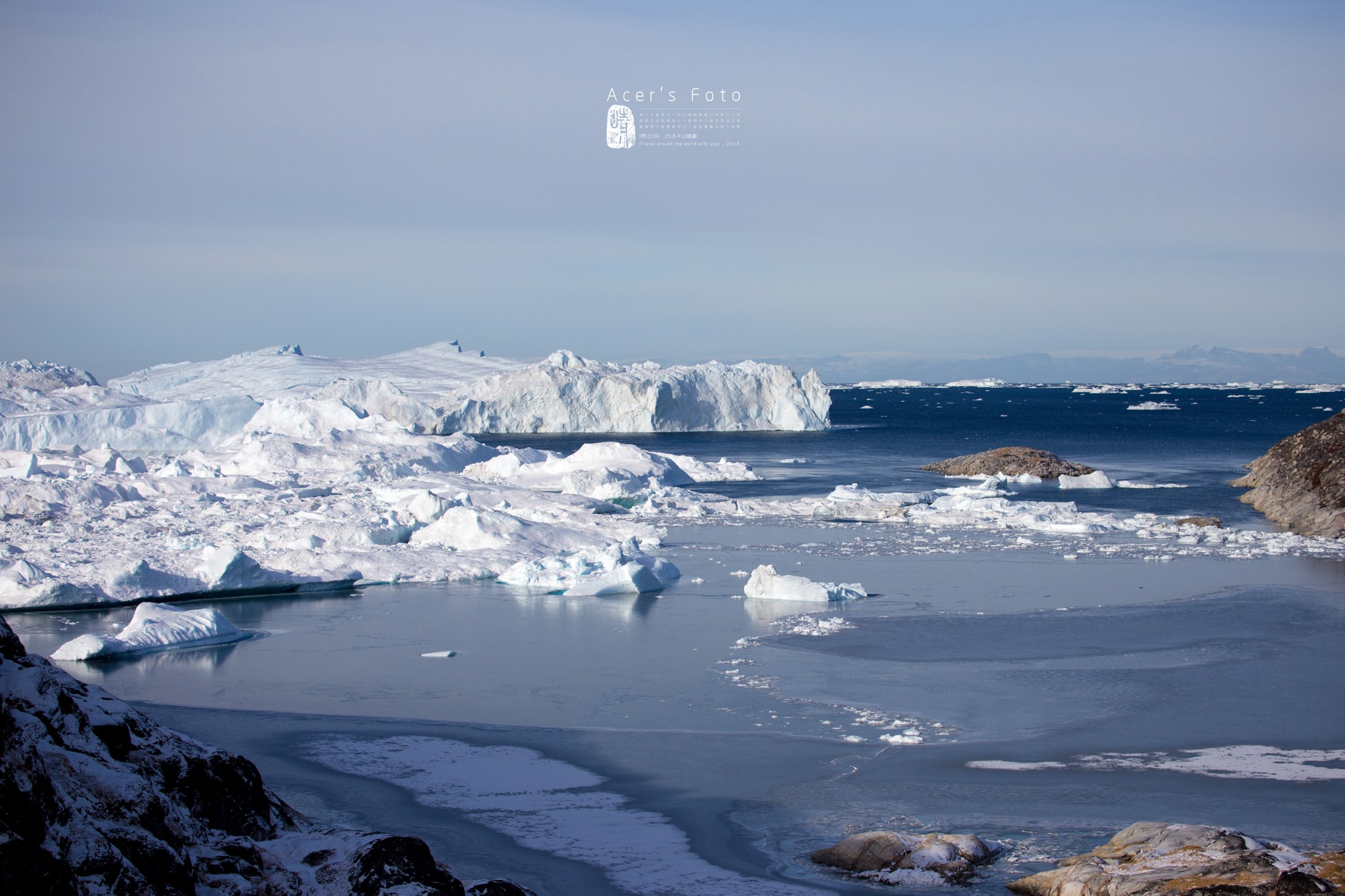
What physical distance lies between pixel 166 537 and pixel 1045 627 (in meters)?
10.6

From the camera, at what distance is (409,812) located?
6371 mm

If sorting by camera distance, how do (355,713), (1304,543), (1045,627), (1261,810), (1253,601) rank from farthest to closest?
(1304,543)
(1253,601)
(1045,627)
(355,713)
(1261,810)

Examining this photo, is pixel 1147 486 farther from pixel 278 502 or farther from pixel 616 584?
pixel 278 502

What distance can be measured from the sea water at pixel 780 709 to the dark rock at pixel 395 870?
1414mm

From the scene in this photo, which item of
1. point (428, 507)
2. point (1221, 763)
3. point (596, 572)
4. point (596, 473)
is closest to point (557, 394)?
point (596, 473)

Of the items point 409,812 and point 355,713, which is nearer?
point 409,812

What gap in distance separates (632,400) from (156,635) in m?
37.5

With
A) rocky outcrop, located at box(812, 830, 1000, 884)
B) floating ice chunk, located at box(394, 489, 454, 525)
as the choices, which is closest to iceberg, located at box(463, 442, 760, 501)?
floating ice chunk, located at box(394, 489, 454, 525)

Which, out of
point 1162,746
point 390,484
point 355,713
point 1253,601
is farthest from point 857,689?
point 390,484

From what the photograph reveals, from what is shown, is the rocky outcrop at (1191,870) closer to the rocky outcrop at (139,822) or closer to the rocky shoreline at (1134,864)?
the rocky shoreline at (1134,864)

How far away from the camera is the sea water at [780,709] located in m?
6.11

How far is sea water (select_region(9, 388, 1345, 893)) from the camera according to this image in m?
6.11

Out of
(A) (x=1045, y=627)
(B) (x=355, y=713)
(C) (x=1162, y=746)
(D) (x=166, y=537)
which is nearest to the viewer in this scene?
(C) (x=1162, y=746)

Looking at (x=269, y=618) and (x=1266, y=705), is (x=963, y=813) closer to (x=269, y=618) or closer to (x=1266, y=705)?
(x=1266, y=705)
